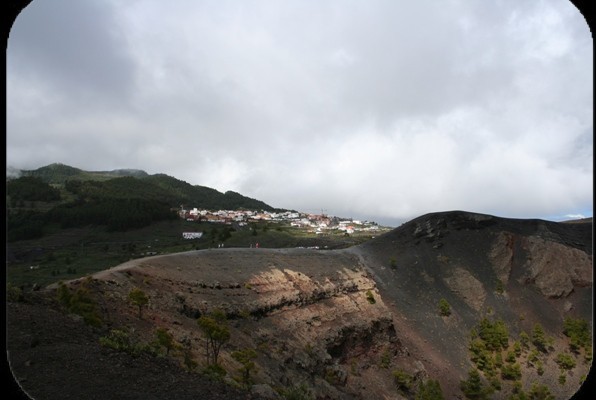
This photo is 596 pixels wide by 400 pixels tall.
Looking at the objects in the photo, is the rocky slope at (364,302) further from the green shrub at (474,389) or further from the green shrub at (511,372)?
the green shrub at (511,372)

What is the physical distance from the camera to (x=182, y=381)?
9.75 meters

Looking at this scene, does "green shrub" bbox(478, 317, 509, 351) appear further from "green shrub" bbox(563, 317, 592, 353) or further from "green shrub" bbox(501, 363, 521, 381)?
"green shrub" bbox(563, 317, 592, 353)

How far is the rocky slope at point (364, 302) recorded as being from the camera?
19.6 meters

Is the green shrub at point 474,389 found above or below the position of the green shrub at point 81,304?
below

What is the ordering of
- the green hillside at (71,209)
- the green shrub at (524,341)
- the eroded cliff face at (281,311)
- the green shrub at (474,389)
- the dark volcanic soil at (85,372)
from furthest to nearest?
the green hillside at (71,209) → the green shrub at (524,341) → the green shrub at (474,389) → the eroded cliff face at (281,311) → the dark volcanic soil at (85,372)

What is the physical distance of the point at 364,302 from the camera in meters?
37.6

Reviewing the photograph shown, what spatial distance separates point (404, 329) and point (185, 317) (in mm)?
23681

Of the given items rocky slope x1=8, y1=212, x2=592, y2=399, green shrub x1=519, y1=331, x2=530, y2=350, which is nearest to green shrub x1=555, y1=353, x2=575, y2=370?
rocky slope x1=8, y1=212, x2=592, y2=399

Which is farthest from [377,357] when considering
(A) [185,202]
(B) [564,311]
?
(A) [185,202]

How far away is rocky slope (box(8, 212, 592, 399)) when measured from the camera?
1964 cm

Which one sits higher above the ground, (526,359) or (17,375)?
(17,375)

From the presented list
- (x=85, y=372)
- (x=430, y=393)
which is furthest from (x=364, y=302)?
(x=85, y=372)

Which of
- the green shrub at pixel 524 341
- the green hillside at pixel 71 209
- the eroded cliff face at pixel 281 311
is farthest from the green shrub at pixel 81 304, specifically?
the green hillside at pixel 71 209

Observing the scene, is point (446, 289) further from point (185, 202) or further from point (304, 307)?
point (185, 202)
